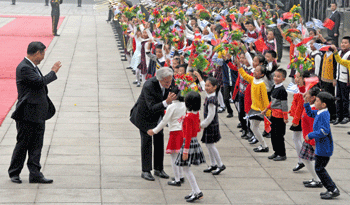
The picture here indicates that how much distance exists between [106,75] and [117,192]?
10.2m

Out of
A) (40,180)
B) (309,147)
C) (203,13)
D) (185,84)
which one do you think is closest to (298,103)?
(309,147)

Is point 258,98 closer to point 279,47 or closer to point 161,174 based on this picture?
point 161,174

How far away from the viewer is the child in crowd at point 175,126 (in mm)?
6773

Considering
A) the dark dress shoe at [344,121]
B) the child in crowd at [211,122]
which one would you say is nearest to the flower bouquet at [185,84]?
the child in crowd at [211,122]

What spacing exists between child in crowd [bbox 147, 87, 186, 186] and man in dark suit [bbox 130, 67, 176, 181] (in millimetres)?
149

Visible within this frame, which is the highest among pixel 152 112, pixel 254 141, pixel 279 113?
pixel 152 112

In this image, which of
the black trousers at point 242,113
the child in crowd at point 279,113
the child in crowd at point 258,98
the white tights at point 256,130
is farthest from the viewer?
the black trousers at point 242,113

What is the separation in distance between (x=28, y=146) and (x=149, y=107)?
177 centimetres

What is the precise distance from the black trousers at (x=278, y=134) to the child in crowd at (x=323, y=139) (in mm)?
1658

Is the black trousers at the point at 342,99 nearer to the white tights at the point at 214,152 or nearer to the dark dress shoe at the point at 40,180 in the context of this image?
the white tights at the point at 214,152

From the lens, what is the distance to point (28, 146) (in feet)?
22.8

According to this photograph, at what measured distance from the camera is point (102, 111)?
11578 mm

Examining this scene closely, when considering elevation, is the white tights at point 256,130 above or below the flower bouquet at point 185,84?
below

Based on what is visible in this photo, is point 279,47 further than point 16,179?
Yes
